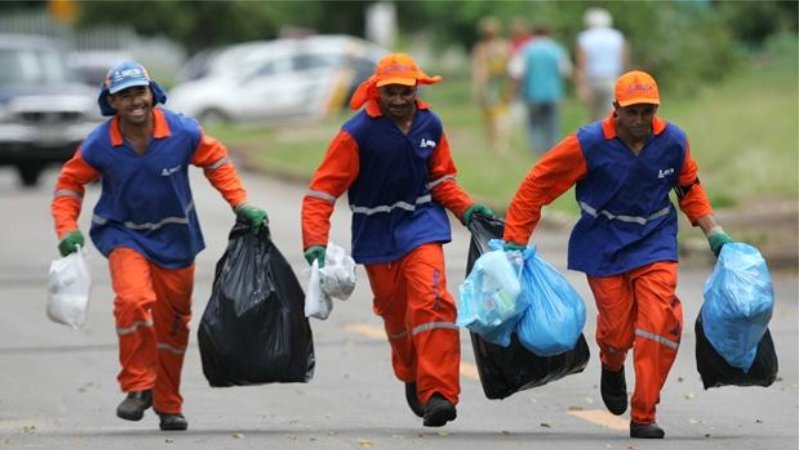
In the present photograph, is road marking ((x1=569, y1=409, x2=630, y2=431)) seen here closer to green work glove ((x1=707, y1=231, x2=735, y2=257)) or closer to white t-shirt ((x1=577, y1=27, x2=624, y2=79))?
green work glove ((x1=707, y1=231, x2=735, y2=257))

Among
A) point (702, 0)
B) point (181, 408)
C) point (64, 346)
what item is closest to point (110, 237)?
point (181, 408)

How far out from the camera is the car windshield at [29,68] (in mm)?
27250

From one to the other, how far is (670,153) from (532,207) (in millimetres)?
646

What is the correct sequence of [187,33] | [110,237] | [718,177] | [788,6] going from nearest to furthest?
1. [110,237]
2. [718,177]
3. [788,6]
4. [187,33]

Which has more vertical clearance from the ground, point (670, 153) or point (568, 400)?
point (670, 153)

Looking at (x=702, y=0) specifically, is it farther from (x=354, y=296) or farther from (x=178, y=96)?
(x=354, y=296)

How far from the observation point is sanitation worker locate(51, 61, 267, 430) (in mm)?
10078

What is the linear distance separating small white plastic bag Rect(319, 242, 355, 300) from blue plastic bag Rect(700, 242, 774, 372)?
1565 millimetres

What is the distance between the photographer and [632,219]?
981cm

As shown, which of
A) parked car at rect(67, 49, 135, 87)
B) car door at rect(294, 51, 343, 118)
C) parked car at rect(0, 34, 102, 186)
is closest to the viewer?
parked car at rect(0, 34, 102, 186)

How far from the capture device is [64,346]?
45.0ft

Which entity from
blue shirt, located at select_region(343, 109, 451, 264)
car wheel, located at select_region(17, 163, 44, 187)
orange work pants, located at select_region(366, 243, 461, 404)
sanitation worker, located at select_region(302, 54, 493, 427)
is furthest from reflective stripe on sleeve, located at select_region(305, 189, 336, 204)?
car wheel, located at select_region(17, 163, 44, 187)

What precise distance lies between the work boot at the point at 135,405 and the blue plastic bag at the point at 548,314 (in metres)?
1.74

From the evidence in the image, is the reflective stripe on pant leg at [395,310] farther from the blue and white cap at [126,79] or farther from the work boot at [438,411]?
the blue and white cap at [126,79]
